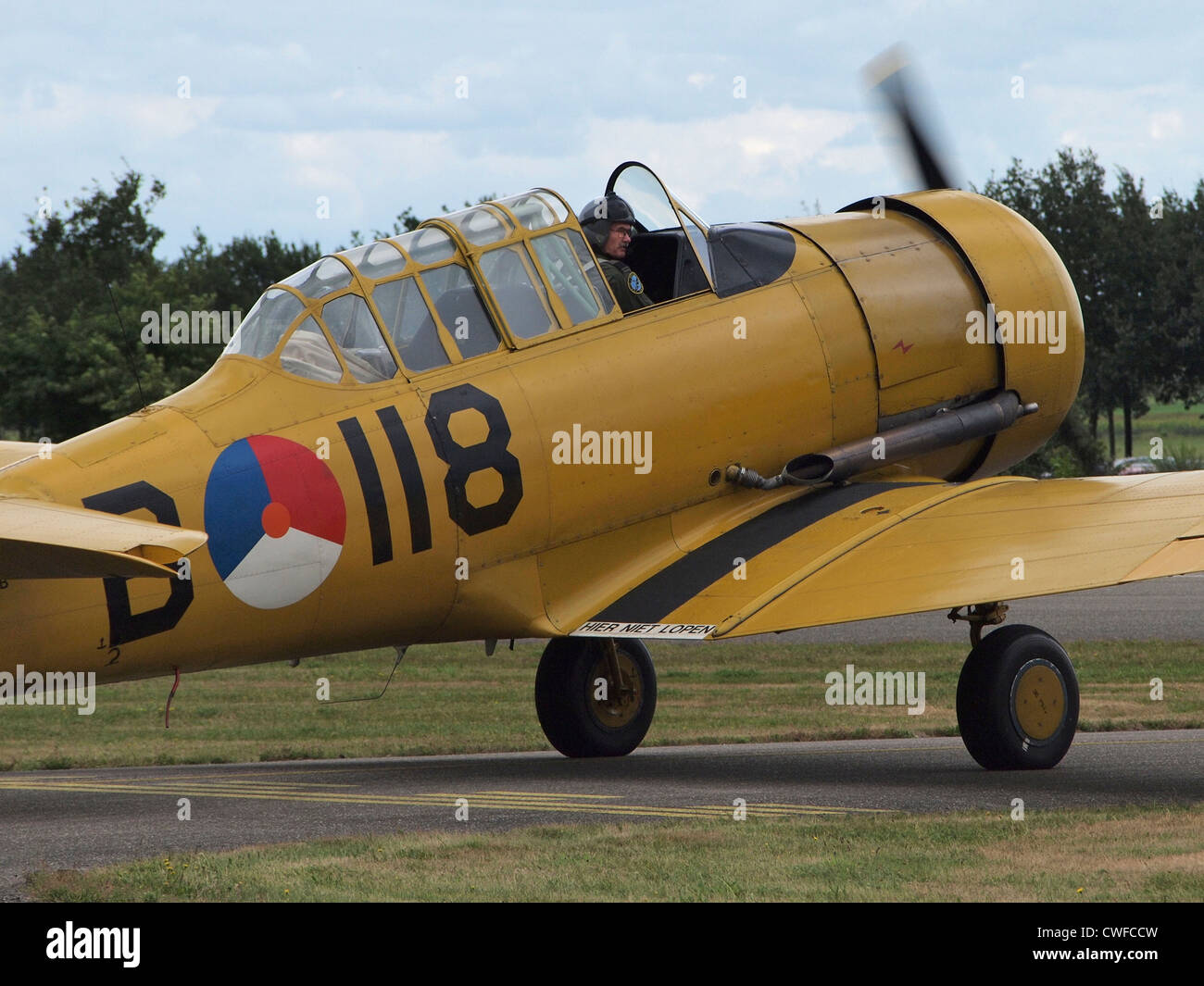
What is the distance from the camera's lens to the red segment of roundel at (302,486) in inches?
385

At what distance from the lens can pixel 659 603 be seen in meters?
11.3

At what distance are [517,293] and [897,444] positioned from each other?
11.2 ft

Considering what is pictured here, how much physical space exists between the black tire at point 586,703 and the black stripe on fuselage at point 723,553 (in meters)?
1.59

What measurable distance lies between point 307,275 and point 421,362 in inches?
38.1

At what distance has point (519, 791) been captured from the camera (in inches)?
428

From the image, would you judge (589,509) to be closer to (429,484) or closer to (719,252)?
(429,484)

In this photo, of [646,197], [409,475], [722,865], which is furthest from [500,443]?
[722,865]

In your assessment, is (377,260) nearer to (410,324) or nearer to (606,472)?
(410,324)

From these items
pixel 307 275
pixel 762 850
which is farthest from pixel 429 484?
pixel 762 850

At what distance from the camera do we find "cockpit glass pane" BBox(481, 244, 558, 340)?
1119cm

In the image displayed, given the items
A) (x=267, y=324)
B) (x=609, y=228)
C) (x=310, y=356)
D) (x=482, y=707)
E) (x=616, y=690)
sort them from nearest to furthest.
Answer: (x=310, y=356), (x=267, y=324), (x=609, y=228), (x=616, y=690), (x=482, y=707)

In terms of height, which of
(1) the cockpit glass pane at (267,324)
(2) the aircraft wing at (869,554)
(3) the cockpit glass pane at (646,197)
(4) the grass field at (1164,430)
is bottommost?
(2) the aircraft wing at (869,554)

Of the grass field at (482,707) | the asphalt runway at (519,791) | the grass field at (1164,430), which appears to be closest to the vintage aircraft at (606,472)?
the asphalt runway at (519,791)

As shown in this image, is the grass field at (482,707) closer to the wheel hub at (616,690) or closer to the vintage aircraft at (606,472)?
the wheel hub at (616,690)
